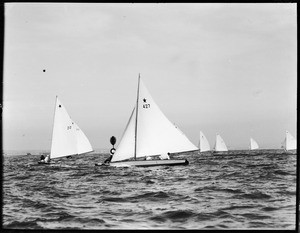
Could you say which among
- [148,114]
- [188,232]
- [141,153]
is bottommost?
[188,232]

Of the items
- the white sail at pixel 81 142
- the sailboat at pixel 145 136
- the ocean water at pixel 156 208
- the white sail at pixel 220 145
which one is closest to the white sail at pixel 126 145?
the sailboat at pixel 145 136

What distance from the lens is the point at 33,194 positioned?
593 inches

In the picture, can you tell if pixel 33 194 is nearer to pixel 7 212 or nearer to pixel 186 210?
pixel 7 212

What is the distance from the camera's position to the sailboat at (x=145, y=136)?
30750 millimetres

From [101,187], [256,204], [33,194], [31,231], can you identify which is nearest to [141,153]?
[101,187]

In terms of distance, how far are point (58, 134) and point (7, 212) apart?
3159 cm

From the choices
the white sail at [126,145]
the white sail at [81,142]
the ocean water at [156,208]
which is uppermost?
the white sail at [81,142]

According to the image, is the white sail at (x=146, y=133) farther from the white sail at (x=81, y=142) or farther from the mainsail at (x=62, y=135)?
the white sail at (x=81, y=142)

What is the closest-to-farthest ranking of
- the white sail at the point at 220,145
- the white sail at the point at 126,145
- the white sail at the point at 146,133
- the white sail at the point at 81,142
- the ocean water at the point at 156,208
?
the ocean water at the point at 156,208 < the white sail at the point at 146,133 < the white sail at the point at 126,145 < the white sail at the point at 81,142 < the white sail at the point at 220,145

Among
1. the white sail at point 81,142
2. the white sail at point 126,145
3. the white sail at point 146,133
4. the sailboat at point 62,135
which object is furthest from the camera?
the white sail at point 81,142

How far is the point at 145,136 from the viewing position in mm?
31062

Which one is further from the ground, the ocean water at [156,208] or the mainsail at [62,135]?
the mainsail at [62,135]

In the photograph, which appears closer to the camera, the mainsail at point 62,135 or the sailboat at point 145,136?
the sailboat at point 145,136

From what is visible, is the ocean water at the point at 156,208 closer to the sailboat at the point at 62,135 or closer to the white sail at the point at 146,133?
the white sail at the point at 146,133
